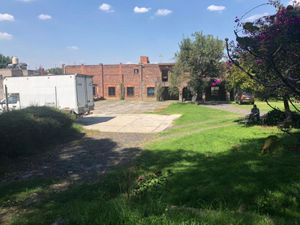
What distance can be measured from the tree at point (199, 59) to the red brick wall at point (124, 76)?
10.0m

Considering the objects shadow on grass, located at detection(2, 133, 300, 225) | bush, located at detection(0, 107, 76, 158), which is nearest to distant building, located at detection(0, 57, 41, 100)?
bush, located at detection(0, 107, 76, 158)

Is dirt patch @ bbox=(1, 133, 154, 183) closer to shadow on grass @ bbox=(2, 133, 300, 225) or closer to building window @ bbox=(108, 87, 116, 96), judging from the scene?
shadow on grass @ bbox=(2, 133, 300, 225)

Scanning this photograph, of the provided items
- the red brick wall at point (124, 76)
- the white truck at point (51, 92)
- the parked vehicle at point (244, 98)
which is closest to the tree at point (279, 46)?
the white truck at point (51, 92)

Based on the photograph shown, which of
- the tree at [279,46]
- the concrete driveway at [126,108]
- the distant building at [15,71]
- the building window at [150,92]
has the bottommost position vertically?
the concrete driveway at [126,108]

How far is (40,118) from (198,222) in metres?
10.5

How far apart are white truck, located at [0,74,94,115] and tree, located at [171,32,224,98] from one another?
16.5 meters

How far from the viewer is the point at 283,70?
5570mm

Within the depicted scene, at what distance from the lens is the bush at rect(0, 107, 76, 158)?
10.5 meters

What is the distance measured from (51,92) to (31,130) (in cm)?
1015

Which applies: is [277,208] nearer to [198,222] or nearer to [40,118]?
[198,222]

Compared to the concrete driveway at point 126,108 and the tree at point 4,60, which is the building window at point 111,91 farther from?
the tree at point 4,60

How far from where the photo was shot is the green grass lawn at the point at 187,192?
159 inches

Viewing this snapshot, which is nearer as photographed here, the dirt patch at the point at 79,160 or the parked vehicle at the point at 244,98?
the dirt patch at the point at 79,160

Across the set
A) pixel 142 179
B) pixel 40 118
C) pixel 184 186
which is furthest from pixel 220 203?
pixel 40 118
